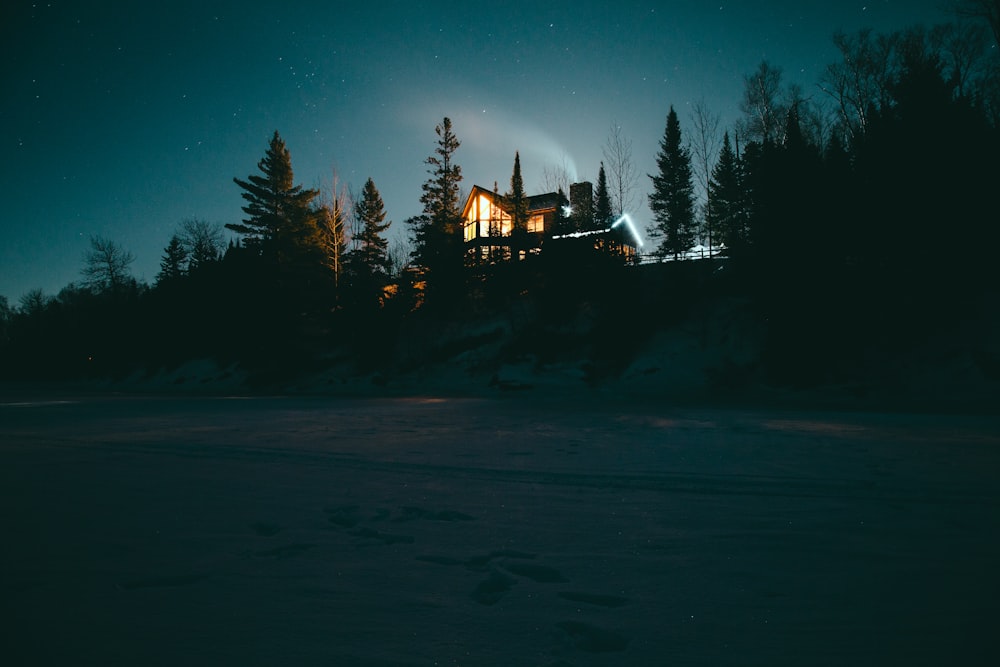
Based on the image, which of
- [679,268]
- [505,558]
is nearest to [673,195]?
[679,268]

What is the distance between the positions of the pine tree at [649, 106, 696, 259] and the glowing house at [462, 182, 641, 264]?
3119mm

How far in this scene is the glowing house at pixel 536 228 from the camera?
1030 inches

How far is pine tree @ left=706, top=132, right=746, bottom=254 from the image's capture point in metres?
31.7

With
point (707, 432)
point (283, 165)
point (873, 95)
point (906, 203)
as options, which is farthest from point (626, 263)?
point (283, 165)

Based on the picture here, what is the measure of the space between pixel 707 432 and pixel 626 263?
17.9 meters

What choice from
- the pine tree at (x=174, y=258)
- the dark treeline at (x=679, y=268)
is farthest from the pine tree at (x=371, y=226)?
the pine tree at (x=174, y=258)

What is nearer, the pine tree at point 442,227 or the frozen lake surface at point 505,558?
the frozen lake surface at point 505,558

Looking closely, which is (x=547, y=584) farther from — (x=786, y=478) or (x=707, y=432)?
(x=707, y=432)

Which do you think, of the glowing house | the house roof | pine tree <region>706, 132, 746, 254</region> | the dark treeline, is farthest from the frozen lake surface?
the house roof

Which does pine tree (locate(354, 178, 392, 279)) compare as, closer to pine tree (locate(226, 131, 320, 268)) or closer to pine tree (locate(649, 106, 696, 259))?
pine tree (locate(226, 131, 320, 268))

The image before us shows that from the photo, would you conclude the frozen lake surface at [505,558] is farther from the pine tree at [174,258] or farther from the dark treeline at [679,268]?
the pine tree at [174,258]

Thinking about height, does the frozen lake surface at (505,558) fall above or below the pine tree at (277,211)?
below

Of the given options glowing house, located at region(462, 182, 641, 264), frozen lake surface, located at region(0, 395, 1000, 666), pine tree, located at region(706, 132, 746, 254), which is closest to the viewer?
frozen lake surface, located at region(0, 395, 1000, 666)

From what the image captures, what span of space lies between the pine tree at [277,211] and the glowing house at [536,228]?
493 inches
